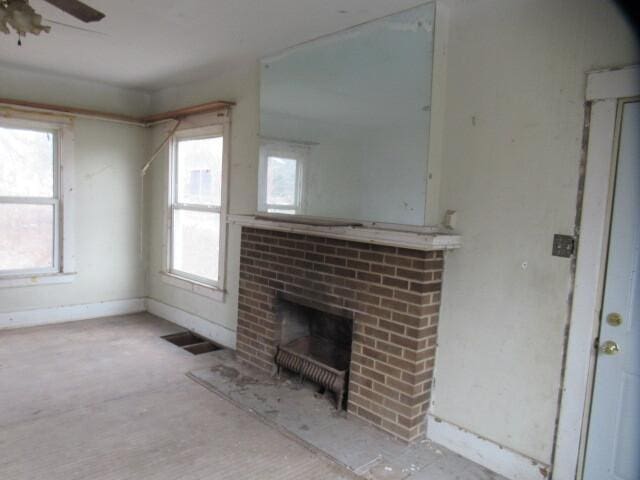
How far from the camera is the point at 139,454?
247cm

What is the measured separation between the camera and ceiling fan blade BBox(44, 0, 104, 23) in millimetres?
1925

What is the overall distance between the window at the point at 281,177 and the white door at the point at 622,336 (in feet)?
6.45

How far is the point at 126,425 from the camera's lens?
276 cm

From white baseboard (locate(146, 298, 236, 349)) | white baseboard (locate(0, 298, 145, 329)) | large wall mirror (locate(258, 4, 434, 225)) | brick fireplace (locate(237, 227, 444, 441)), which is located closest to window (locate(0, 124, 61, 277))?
white baseboard (locate(0, 298, 145, 329))

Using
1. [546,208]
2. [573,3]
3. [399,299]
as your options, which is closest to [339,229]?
[399,299]

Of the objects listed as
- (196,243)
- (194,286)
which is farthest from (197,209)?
(194,286)

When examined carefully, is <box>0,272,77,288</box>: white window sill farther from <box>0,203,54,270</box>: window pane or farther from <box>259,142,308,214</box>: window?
<box>259,142,308,214</box>: window

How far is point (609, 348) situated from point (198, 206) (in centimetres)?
374

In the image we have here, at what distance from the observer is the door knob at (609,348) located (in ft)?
6.72

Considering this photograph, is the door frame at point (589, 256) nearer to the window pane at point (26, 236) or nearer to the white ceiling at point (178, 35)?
the white ceiling at point (178, 35)

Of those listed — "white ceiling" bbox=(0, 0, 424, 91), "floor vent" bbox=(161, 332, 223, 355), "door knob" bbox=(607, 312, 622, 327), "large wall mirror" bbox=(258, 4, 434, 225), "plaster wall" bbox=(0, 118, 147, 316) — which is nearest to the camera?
"door knob" bbox=(607, 312, 622, 327)

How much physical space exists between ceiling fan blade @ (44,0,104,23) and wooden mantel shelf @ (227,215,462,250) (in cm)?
170

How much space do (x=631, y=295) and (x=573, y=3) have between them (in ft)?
4.43

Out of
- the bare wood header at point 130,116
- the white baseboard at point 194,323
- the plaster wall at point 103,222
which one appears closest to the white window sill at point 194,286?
the white baseboard at point 194,323
